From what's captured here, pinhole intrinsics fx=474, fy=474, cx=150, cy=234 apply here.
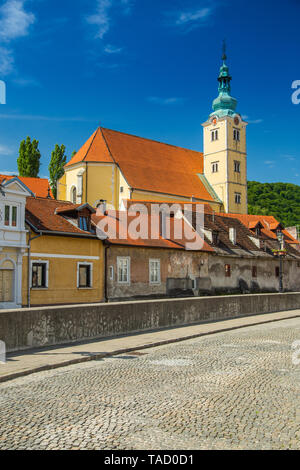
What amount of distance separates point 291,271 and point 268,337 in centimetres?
3141

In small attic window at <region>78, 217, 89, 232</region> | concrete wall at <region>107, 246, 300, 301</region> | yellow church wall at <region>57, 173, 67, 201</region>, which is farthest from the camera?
yellow church wall at <region>57, 173, 67, 201</region>

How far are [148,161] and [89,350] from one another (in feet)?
183

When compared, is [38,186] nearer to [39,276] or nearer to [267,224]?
[39,276]

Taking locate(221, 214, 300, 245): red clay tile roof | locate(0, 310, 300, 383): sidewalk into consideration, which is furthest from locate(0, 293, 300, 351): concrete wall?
locate(221, 214, 300, 245): red clay tile roof

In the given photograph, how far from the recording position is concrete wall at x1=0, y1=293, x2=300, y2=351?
11938 mm

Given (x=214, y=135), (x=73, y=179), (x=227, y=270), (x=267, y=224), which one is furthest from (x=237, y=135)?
(x=227, y=270)

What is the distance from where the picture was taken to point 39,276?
25.6 meters

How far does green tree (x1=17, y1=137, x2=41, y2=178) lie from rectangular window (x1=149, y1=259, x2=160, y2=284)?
139ft

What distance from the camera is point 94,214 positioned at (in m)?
32.4

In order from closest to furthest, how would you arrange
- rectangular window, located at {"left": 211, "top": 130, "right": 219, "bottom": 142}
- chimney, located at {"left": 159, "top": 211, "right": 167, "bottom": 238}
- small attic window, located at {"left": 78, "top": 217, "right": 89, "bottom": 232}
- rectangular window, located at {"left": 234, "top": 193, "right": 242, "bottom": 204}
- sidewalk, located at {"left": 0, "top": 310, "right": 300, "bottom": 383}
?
sidewalk, located at {"left": 0, "top": 310, "right": 300, "bottom": 383} → small attic window, located at {"left": 78, "top": 217, "right": 89, "bottom": 232} → chimney, located at {"left": 159, "top": 211, "right": 167, "bottom": 238} → rectangular window, located at {"left": 234, "top": 193, "right": 242, "bottom": 204} → rectangular window, located at {"left": 211, "top": 130, "right": 219, "bottom": 142}

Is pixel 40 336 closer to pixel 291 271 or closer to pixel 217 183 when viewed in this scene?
pixel 291 271

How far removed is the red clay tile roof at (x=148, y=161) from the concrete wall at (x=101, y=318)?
40.0 meters

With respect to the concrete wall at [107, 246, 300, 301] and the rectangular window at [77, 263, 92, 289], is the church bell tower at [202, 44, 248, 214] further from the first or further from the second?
the rectangular window at [77, 263, 92, 289]

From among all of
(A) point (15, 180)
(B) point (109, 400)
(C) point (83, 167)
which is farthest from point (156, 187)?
(B) point (109, 400)
